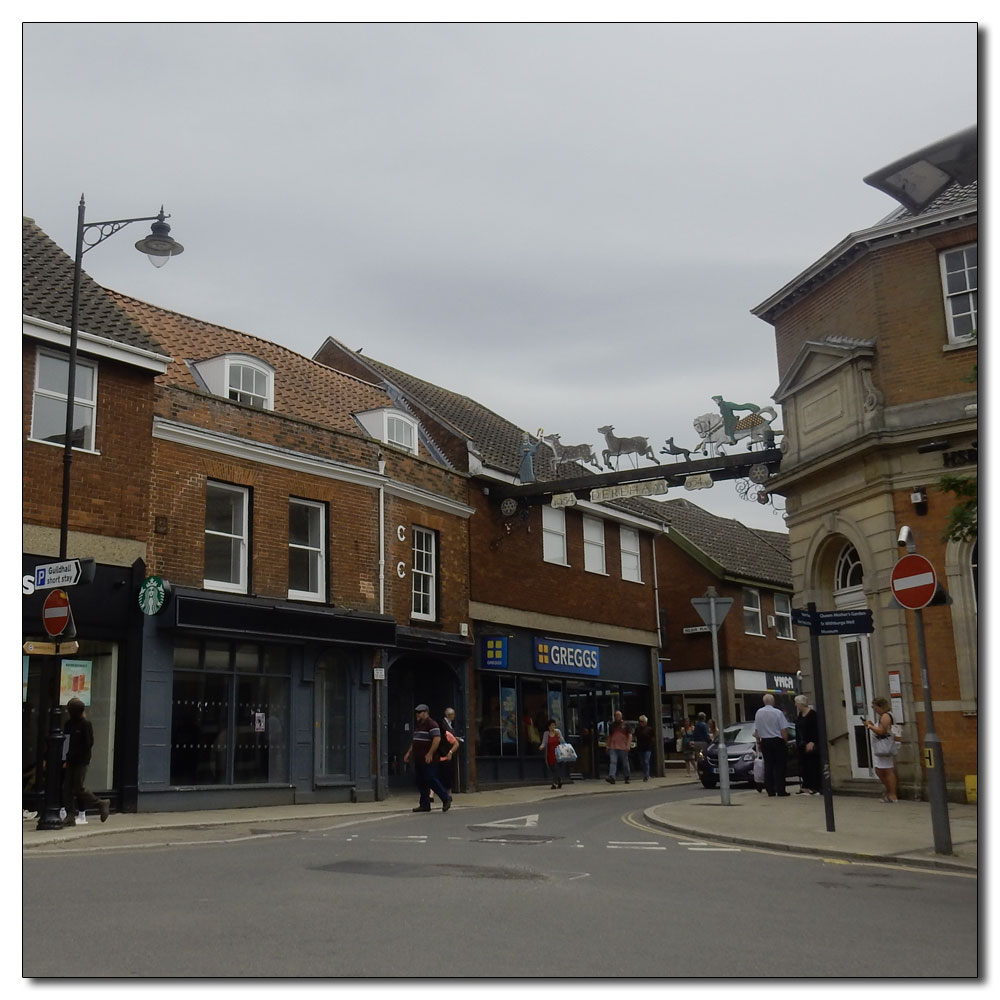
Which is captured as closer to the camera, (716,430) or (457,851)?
(457,851)

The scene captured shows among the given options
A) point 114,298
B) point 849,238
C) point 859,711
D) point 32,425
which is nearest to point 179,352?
point 114,298

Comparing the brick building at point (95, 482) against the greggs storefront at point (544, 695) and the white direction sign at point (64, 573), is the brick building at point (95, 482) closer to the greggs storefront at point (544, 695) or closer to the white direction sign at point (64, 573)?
the white direction sign at point (64, 573)

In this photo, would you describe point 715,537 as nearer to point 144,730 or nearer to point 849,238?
point 849,238

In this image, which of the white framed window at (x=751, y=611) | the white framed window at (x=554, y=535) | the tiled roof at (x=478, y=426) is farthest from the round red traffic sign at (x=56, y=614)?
the white framed window at (x=751, y=611)

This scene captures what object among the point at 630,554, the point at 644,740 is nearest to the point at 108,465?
the point at 644,740

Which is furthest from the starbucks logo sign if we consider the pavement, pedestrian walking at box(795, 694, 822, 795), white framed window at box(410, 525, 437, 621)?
pedestrian walking at box(795, 694, 822, 795)

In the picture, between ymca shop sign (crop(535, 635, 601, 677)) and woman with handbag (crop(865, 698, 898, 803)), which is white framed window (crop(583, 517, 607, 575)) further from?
woman with handbag (crop(865, 698, 898, 803))

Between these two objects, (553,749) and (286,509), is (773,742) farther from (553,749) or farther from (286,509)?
(286,509)

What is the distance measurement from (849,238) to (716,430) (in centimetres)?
A: 565

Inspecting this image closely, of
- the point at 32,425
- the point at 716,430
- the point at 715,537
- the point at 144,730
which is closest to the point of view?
the point at 32,425

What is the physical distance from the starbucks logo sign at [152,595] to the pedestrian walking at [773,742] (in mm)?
9980

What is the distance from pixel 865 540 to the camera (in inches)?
693

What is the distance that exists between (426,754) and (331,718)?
446 centimetres

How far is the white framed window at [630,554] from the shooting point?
104 feet
